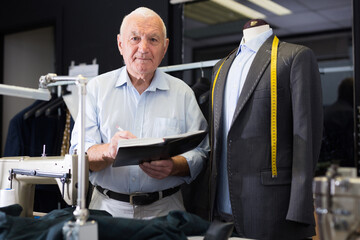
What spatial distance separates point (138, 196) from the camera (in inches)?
69.0

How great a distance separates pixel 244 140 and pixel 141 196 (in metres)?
0.49

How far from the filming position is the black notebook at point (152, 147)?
4.64ft

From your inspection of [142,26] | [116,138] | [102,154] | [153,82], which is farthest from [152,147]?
[142,26]

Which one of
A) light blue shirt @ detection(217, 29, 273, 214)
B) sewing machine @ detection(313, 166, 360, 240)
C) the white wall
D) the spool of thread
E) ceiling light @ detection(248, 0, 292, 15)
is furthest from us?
the white wall

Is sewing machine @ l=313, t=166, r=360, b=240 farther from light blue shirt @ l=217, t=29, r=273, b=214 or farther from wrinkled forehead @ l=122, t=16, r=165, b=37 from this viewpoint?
wrinkled forehead @ l=122, t=16, r=165, b=37

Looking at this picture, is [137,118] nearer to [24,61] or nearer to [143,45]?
[143,45]

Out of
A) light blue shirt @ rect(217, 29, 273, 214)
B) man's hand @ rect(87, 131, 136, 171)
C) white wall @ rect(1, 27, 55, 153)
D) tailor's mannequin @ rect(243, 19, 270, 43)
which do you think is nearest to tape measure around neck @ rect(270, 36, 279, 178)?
light blue shirt @ rect(217, 29, 273, 214)

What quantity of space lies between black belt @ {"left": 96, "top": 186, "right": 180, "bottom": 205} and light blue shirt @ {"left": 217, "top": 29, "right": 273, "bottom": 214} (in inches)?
8.9

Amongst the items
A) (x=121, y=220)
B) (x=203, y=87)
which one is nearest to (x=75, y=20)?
(x=203, y=87)

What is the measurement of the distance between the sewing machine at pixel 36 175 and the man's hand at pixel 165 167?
0.32m

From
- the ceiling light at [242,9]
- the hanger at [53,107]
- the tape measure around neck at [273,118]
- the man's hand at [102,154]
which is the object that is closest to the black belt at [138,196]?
the man's hand at [102,154]

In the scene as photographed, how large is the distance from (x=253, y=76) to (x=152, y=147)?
0.56 metres

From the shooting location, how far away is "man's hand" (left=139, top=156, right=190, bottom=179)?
170 cm

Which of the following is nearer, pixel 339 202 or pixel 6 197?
pixel 339 202
